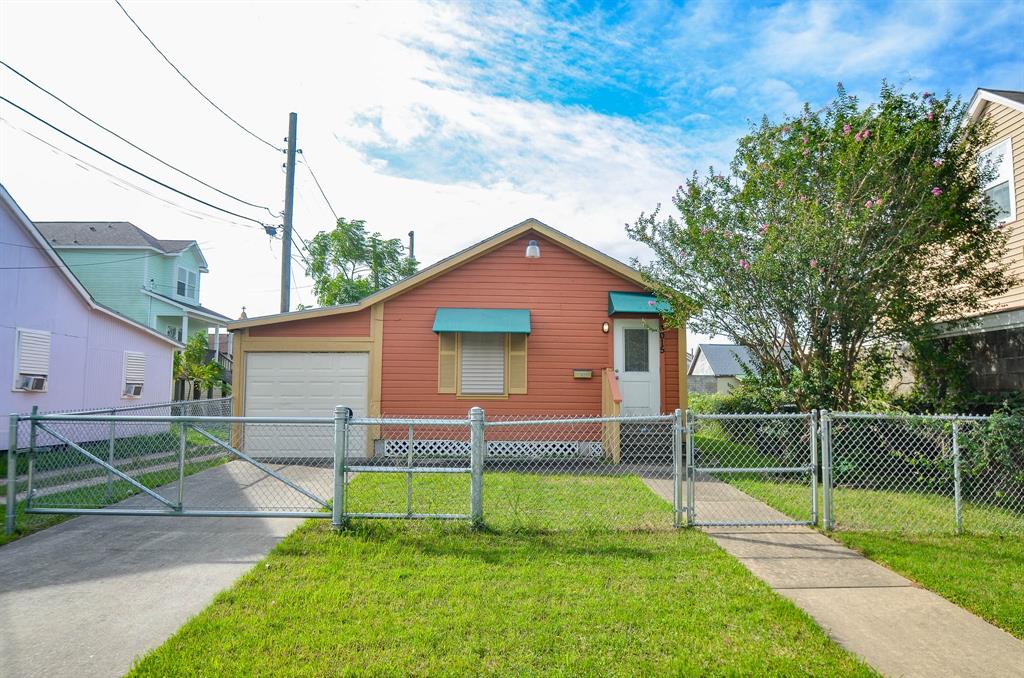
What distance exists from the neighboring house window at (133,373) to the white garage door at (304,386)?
5.62 m

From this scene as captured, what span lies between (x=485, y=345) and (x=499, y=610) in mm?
7960

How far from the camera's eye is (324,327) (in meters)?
11.5

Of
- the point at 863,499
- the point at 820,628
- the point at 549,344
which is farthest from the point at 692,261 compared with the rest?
the point at 820,628

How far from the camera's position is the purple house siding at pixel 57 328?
11.2 metres

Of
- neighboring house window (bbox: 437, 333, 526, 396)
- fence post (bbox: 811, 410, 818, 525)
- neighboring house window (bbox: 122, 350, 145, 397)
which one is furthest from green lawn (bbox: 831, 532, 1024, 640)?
neighboring house window (bbox: 122, 350, 145, 397)

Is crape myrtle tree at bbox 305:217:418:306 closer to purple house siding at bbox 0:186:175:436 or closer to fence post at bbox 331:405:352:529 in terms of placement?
purple house siding at bbox 0:186:175:436

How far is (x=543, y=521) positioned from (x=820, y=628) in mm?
2856

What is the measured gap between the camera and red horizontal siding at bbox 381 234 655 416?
37.9 feet

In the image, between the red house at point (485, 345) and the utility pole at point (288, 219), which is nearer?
the red house at point (485, 345)

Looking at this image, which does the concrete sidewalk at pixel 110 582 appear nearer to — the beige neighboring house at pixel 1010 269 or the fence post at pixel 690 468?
the fence post at pixel 690 468

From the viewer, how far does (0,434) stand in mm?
10805

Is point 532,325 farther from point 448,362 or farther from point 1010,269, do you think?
point 1010,269

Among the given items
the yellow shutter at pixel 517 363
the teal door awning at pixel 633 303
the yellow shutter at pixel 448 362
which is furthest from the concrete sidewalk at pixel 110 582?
the teal door awning at pixel 633 303

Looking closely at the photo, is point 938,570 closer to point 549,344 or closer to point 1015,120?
point 549,344
